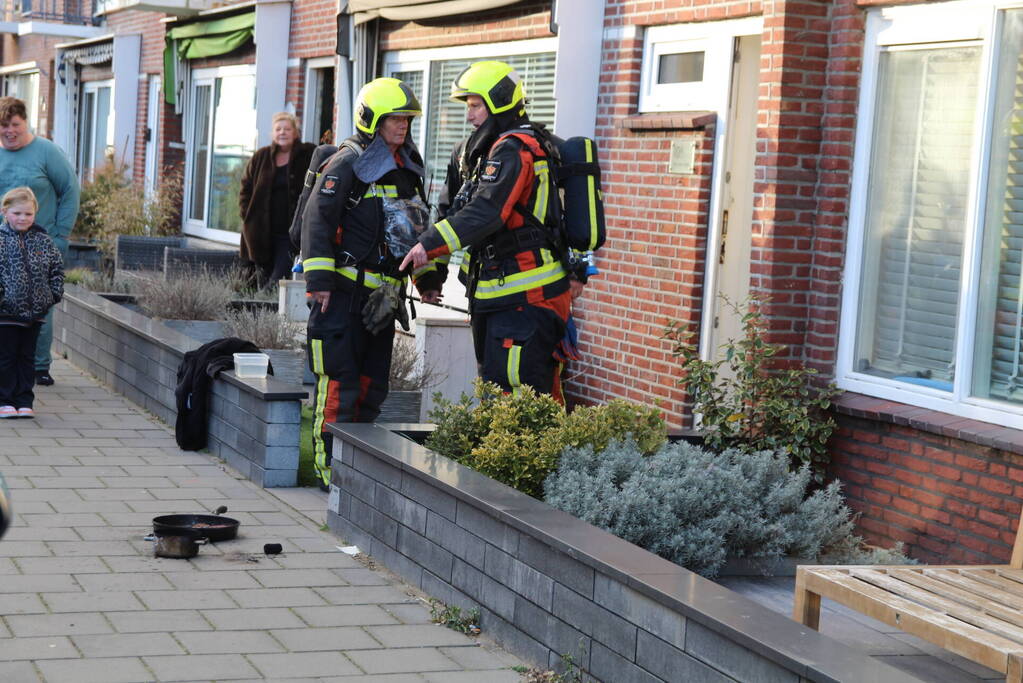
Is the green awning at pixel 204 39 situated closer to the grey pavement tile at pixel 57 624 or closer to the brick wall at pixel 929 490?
the brick wall at pixel 929 490

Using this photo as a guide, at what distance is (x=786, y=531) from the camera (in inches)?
227

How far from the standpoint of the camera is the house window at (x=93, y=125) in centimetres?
2342

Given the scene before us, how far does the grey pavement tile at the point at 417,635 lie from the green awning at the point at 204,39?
11095 mm

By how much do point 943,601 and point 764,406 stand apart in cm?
260

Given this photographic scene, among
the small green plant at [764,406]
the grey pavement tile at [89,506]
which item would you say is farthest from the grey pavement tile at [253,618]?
the small green plant at [764,406]

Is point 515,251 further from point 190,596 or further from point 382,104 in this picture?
point 190,596

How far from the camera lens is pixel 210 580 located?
5777 mm

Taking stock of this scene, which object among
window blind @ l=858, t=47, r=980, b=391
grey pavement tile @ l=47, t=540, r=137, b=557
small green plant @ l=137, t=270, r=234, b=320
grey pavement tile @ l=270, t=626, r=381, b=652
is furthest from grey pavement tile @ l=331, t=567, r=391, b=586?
small green plant @ l=137, t=270, r=234, b=320

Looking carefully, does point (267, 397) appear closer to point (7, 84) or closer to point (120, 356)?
point (120, 356)

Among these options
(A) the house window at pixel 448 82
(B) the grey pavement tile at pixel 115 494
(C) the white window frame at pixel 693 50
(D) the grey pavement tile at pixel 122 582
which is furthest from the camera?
(A) the house window at pixel 448 82

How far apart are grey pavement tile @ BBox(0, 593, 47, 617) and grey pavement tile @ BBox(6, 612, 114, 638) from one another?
0.05m

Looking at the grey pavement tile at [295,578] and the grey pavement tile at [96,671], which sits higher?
the grey pavement tile at [295,578]

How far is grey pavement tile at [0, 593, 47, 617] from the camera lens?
519cm

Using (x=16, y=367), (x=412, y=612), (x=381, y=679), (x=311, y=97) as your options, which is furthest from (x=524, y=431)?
(x=311, y=97)
